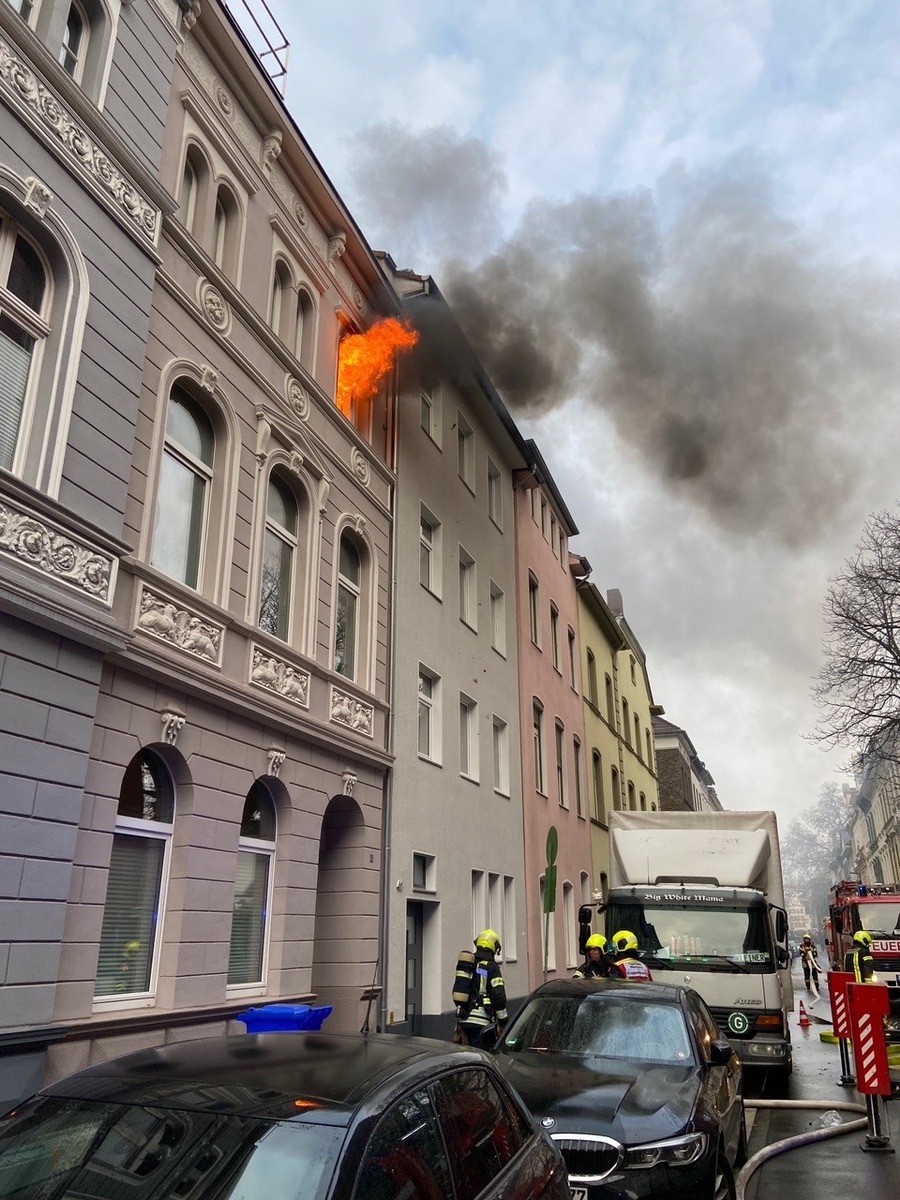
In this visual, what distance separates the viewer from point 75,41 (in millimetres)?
9844

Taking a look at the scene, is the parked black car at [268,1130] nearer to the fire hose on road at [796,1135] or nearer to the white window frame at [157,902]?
the fire hose on road at [796,1135]

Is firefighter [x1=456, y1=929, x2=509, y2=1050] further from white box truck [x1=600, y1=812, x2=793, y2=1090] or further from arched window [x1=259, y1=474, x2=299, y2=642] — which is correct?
arched window [x1=259, y1=474, x2=299, y2=642]

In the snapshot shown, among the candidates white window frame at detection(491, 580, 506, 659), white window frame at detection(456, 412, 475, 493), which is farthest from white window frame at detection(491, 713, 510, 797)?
white window frame at detection(456, 412, 475, 493)

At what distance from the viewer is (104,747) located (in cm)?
877

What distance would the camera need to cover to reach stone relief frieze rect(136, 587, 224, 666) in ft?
31.2

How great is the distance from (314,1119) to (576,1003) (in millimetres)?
5287

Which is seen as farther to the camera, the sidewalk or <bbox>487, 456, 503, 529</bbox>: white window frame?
<bbox>487, 456, 503, 529</bbox>: white window frame

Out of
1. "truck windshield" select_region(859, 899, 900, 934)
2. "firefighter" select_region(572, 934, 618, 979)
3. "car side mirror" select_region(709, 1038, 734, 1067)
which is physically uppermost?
"truck windshield" select_region(859, 899, 900, 934)

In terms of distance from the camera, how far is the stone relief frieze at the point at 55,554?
7.58 metres

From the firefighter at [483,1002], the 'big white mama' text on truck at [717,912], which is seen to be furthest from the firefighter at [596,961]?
the 'big white mama' text on truck at [717,912]

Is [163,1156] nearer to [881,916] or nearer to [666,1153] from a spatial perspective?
[666,1153]

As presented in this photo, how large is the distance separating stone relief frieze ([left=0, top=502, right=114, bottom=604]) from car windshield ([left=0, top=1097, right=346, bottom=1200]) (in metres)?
5.37

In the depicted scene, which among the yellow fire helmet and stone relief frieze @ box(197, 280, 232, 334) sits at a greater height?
stone relief frieze @ box(197, 280, 232, 334)

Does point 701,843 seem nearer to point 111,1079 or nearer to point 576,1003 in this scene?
point 576,1003
